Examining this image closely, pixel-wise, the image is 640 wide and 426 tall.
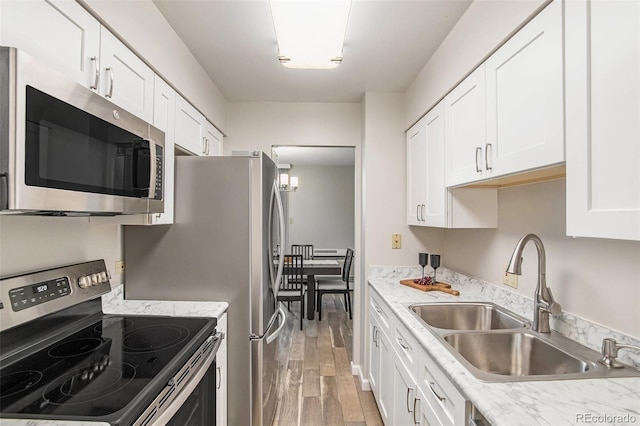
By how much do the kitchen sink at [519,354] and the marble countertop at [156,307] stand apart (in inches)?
42.9

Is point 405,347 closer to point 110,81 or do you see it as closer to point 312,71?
point 110,81

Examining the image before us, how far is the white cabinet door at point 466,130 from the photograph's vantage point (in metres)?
1.50

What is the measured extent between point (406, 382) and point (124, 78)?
1.92 m

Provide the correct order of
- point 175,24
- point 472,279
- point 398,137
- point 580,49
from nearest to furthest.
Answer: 1. point 580,49
2. point 175,24
3. point 472,279
4. point 398,137

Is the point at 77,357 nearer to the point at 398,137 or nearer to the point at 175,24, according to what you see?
the point at 175,24

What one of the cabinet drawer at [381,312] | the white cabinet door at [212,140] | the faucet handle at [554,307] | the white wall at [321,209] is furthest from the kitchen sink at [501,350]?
the white wall at [321,209]

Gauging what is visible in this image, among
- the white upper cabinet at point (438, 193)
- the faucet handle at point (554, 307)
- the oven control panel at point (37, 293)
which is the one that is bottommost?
the faucet handle at point (554, 307)

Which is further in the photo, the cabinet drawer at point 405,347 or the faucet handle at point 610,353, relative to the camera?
the cabinet drawer at point 405,347

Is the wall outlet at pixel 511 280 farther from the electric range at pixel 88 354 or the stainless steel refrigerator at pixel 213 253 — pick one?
the electric range at pixel 88 354

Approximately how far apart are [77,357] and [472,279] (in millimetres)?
2194

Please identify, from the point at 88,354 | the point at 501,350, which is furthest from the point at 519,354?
the point at 88,354

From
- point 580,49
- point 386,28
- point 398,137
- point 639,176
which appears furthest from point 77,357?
point 398,137

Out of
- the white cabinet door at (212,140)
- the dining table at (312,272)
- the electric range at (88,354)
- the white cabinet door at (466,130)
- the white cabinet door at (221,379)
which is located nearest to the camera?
the electric range at (88,354)

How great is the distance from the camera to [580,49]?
0.92 metres
